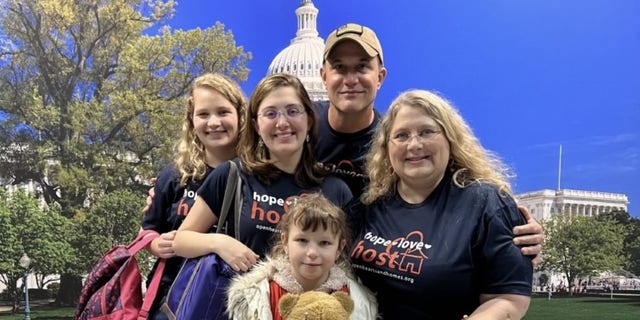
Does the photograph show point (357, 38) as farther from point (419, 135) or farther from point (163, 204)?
point (163, 204)

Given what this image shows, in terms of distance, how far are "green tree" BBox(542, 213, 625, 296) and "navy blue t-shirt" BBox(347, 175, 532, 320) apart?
2442 centimetres

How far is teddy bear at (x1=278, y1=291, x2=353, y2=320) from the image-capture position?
1.96 metres

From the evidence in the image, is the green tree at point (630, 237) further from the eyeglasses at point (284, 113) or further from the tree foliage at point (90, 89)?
the eyeglasses at point (284, 113)

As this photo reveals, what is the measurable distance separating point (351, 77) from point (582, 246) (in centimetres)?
2499

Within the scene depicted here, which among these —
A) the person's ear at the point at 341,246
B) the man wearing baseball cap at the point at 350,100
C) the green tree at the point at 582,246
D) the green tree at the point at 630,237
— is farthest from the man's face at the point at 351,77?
the green tree at the point at 630,237

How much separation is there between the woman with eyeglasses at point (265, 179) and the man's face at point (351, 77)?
0.45 meters

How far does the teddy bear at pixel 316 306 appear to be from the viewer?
6.41 ft

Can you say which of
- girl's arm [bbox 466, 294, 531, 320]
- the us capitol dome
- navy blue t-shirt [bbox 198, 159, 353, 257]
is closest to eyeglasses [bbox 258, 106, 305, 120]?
navy blue t-shirt [bbox 198, 159, 353, 257]

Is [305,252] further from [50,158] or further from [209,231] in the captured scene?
[50,158]

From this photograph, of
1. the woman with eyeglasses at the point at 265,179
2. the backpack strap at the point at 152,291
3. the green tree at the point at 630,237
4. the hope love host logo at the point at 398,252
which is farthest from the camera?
the green tree at the point at 630,237

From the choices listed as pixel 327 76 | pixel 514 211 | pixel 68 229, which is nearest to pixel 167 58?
pixel 68 229

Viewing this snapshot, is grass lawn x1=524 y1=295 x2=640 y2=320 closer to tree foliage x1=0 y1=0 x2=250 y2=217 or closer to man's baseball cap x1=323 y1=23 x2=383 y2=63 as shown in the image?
tree foliage x1=0 y1=0 x2=250 y2=217

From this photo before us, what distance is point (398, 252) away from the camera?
2.13 metres

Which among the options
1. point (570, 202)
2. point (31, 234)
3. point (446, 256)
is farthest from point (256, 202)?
point (570, 202)
